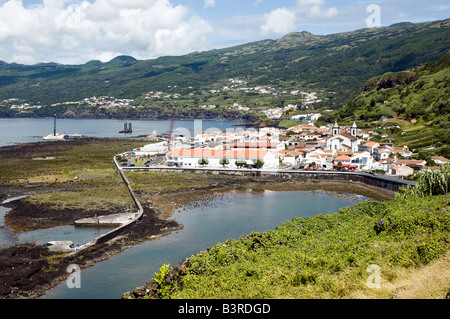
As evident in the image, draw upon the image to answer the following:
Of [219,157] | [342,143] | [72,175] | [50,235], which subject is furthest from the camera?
[342,143]

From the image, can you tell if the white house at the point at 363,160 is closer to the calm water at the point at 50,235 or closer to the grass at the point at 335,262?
the grass at the point at 335,262

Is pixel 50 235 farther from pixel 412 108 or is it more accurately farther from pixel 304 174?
pixel 412 108

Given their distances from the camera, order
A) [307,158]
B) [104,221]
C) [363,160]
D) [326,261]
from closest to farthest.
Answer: [326,261] → [104,221] → [363,160] → [307,158]

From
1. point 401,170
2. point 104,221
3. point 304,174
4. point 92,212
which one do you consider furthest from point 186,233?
point 401,170

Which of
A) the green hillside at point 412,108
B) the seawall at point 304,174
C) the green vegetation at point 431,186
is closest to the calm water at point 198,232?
the seawall at point 304,174

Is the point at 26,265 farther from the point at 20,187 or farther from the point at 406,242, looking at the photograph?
the point at 20,187
